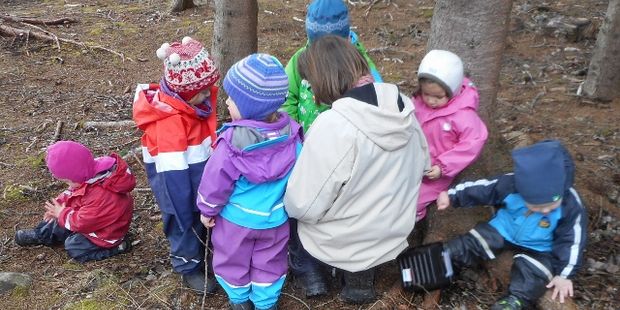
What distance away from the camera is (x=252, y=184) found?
3121 millimetres

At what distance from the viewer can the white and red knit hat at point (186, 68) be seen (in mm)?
3311

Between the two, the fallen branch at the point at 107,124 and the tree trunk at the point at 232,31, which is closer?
the tree trunk at the point at 232,31

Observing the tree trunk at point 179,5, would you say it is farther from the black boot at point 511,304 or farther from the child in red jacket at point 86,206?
the black boot at point 511,304

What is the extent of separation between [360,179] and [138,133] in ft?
13.4

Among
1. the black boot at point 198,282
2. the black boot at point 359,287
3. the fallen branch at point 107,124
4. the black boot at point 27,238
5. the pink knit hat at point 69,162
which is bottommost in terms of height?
the fallen branch at point 107,124

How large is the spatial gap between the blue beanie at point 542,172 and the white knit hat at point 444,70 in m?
0.60

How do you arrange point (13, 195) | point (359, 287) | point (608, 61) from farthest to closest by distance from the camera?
point (608, 61), point (13, 195), point (359, 287)

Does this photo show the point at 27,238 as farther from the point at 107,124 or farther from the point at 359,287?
the point at 359,287

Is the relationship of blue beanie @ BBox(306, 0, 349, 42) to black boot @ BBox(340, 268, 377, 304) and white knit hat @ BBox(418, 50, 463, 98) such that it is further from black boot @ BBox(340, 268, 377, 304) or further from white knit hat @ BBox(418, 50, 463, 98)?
black boot @ BBox(340, 268, 377, 304)

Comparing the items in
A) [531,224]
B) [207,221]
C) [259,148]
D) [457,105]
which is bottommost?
[207,221]

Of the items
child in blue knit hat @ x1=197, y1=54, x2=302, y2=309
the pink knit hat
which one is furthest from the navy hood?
the pink knit hat

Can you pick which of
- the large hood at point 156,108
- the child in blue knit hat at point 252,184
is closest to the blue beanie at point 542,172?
the child in blue knit hat at point 252,184

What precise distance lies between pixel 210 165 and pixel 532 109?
4.71m

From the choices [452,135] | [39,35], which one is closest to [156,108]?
[452,135]
